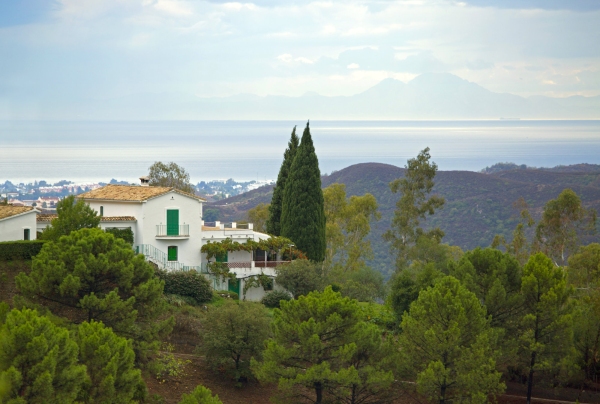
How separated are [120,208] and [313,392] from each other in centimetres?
1389

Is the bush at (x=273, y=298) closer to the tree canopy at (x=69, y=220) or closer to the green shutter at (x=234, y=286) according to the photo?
the green shutter at (x=234, y=286)

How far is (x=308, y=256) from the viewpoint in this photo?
122ft

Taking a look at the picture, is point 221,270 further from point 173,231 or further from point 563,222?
point 563,222

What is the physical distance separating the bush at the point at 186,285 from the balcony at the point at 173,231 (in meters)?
2.77

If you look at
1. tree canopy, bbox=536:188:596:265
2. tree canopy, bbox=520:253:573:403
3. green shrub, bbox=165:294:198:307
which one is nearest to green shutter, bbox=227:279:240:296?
green shrub, bbox=165:294:198:307

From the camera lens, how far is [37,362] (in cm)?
1554

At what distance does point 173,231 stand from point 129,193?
2879 millimetres

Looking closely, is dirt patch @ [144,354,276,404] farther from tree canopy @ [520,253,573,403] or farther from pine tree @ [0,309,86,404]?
tree canopy @ [520,253,573,403]

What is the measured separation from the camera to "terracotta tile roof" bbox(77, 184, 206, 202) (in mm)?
33062

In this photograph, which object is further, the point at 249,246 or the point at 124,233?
the point at 249,246

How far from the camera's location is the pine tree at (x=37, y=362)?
1515 centimetres

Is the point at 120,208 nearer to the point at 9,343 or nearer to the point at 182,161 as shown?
the point at 9,343

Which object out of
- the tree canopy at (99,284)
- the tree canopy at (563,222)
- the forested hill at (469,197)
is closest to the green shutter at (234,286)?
the tree canopy at (99,284)

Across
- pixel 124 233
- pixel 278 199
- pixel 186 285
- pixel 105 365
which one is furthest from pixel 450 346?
pixel 278 199
